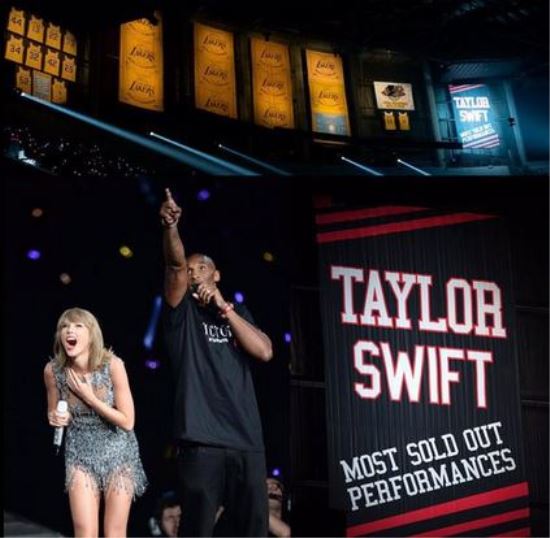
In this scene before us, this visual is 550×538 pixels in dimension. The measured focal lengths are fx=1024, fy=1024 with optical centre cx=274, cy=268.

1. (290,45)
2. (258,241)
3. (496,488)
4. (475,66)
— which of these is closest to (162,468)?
(258,241)

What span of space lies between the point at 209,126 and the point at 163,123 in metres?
0.28

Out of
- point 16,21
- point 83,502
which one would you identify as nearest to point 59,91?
point 16,21

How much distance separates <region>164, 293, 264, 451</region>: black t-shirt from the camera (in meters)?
5.93

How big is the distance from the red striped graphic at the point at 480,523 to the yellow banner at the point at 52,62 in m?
3.58

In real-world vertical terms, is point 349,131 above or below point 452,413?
above

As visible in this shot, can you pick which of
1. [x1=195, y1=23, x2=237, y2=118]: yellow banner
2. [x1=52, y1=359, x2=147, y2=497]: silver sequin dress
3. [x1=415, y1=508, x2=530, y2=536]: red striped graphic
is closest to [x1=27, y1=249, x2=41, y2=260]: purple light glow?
[x1=52, y1=359, x2=147, y2=497]: silver sequin dress

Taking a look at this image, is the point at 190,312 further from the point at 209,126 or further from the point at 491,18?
the point at 491,18

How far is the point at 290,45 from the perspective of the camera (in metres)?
6.45


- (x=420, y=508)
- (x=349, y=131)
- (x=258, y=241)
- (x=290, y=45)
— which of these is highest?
(x=290, y=45)

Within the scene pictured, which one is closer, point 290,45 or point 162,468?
point 162,468

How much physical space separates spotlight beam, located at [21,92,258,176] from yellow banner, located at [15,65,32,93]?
0.11 feet

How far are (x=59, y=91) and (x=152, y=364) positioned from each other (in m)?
1.74

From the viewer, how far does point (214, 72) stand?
20.8 feet

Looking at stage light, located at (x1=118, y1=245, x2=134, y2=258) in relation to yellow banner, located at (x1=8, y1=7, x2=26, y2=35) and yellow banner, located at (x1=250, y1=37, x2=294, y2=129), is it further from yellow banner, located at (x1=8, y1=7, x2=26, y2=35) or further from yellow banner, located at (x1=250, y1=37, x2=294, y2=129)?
yellow banner, located at (x1=8, y1=7, x2=26, y2=35)
